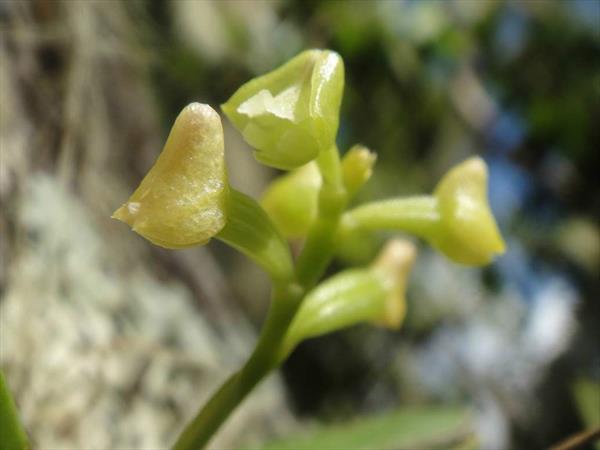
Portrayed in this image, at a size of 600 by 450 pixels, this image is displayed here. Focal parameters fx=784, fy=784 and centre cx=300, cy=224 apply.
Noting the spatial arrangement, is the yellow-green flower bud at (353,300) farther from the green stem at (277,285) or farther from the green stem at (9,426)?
the green stem at (9,426)

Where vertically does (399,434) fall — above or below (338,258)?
above

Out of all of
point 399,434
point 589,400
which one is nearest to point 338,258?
point 399,434

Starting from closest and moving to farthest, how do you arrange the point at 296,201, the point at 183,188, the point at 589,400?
the point at 183,188 → the point at 296,201 → the point at 589,400

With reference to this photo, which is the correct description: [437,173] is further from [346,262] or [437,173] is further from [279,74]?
[279,74]

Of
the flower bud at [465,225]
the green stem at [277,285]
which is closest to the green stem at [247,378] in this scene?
the green stem at [277,285]

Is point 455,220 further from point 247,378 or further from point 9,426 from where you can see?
point 9,426

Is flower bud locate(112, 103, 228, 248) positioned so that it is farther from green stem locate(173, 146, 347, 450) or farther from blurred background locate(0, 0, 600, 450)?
blurred background locate(0, 0, 600, 450)
